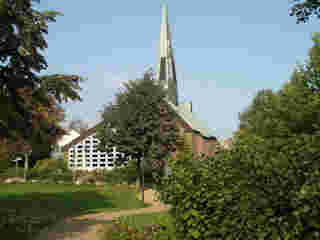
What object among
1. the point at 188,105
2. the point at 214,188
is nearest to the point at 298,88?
the point at 214,188

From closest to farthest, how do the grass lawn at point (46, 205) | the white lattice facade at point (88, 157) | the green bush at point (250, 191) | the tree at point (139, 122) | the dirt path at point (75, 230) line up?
the green bush at point (250, 191), the dirt path at point (75, 230), the grass lawn at point (46, 205), the tree at point (139, 122), the white lattice facade at point (88, 157)

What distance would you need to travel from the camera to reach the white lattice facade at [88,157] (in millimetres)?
36969

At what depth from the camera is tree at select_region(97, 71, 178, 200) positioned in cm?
2086

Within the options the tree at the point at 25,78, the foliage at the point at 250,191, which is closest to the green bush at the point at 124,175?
the tree at the point at 25,78

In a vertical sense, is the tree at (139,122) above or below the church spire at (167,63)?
below

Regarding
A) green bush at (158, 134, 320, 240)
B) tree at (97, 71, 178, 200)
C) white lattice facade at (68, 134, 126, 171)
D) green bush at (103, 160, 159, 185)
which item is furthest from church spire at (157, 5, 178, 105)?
green bush at (158, 134, 320, 240)

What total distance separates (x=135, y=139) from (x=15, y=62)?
34.4 ft

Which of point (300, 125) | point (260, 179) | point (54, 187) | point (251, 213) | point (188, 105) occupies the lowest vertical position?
point (54, 187)

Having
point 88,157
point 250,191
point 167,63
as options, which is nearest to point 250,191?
point 250,191

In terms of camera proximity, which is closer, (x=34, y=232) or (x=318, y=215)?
(x=318, y=215)

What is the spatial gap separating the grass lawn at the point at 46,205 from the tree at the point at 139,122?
3.15m

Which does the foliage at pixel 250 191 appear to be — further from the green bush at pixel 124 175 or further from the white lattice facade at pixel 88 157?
the white lattice facade at pixel 88 157

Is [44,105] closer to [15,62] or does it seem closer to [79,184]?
[15,62]

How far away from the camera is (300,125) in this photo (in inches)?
738
